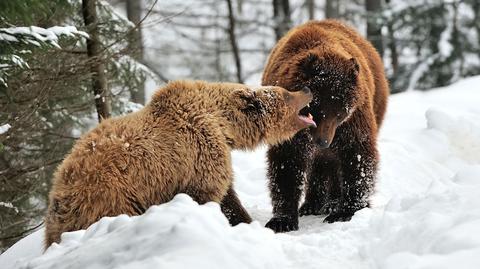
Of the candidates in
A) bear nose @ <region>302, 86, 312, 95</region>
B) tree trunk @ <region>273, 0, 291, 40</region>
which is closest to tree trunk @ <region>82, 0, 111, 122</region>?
bear nose @ <region>302, 86, 312, 95</region>

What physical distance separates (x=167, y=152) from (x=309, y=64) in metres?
1.75

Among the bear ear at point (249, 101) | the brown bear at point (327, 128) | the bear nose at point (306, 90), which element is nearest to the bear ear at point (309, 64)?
the brown bear at point (327, 128)

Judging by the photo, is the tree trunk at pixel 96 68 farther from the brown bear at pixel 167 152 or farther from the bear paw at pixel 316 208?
the brown bear at pixel 167 152

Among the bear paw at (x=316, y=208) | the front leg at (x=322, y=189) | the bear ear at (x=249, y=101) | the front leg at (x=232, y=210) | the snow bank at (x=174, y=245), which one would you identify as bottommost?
the bear paw at (x=316, y=208)

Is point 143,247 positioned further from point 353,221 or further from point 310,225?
point 310,225

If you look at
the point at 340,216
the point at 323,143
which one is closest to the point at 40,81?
the point at 323,143

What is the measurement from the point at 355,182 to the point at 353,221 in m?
1.11

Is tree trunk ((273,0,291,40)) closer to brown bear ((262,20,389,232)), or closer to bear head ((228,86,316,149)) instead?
brown bear ((262,20,389,232))

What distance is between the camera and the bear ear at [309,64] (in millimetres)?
6027

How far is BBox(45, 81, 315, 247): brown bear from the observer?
4.89m

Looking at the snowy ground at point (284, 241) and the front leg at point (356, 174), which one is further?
the front leg at point (356, 174)

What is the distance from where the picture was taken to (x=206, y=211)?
387 centimetres

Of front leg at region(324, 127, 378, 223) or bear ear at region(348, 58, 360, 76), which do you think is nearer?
bear ear at region(348, 58, 360, 76)

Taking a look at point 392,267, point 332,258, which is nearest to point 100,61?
point 332,258
